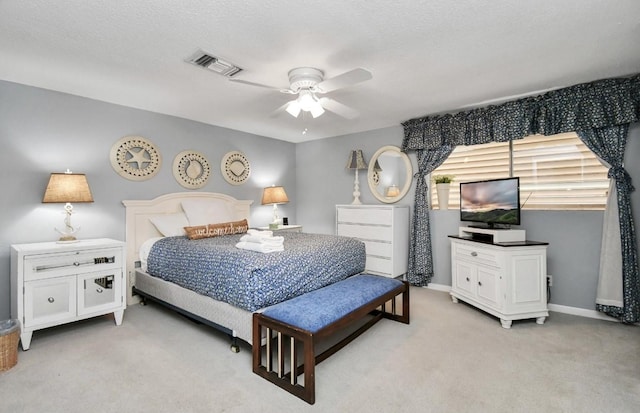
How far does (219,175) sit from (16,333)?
2.84 m

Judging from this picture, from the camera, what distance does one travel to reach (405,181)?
4.59m

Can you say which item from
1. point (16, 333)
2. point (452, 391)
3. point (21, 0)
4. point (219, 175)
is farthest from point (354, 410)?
point (219, 175)

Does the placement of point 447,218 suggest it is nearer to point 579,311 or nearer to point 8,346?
point 579,311

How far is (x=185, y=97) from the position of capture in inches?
132

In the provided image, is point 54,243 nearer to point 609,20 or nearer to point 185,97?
point 185,97

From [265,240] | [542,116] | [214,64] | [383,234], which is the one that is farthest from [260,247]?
[542,116]

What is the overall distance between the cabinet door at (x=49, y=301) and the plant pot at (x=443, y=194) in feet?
13.9

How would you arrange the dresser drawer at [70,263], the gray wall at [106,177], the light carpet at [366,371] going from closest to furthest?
the light carpet at [366,371] < the dresser drawer at [70,263] < the gray wall at [106,177]

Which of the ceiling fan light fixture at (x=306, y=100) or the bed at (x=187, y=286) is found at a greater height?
the ceiling fan light fixture at (x=306, y=100)

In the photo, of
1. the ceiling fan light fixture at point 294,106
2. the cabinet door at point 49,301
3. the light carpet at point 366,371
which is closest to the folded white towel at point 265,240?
the light carpet at point 366,371

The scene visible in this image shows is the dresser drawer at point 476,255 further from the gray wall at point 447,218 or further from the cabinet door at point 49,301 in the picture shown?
the cabinet door at point 49,301

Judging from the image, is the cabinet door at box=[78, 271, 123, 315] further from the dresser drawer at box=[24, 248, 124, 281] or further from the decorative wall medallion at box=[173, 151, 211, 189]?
the decorative wall medallion at box=[173, 151, 211, 189]

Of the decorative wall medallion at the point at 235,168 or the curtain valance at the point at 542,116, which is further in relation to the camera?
the decorative wall medallion at the point at 235,168

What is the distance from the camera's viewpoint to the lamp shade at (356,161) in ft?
15.9
